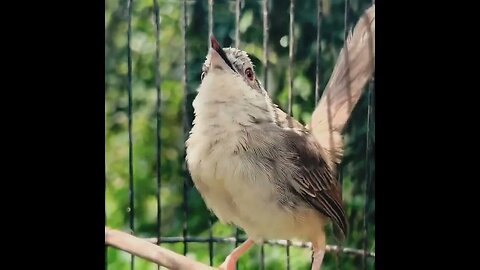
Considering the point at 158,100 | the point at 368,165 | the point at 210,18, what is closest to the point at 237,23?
the point at 210,18

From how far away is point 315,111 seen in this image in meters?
0.99

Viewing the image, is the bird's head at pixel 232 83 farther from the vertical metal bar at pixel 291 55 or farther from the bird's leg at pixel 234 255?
the bird's leg at pixel 234 255

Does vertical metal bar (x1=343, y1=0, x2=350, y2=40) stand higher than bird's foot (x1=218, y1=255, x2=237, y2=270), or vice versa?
vertical metal bar (x1=343, y1=0, x2=350, y2=40)

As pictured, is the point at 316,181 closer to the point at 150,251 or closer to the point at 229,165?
the point at 229,165

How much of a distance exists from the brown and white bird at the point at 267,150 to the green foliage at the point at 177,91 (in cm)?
2

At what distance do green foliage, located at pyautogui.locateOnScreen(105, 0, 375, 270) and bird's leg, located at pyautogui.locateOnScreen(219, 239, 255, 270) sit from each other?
0.04 m

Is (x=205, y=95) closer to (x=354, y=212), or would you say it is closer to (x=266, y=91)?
(x=266, y=91)

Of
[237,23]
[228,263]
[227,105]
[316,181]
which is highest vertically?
[237,23]

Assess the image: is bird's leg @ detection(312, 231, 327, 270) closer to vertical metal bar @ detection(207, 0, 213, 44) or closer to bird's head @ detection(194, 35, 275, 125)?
bird's head @ detection(194, 35, 275, 125)

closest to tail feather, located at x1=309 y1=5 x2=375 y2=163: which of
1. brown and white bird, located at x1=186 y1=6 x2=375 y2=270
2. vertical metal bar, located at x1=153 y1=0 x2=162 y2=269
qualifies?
brown and white bird, located at x1=186 y1=6 x2=375 y2=270

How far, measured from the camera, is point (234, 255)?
1000 mm

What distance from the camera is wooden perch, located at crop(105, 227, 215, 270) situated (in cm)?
97

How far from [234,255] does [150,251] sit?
12cm

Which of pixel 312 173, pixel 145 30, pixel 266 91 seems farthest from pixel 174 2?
pixel 312 173
